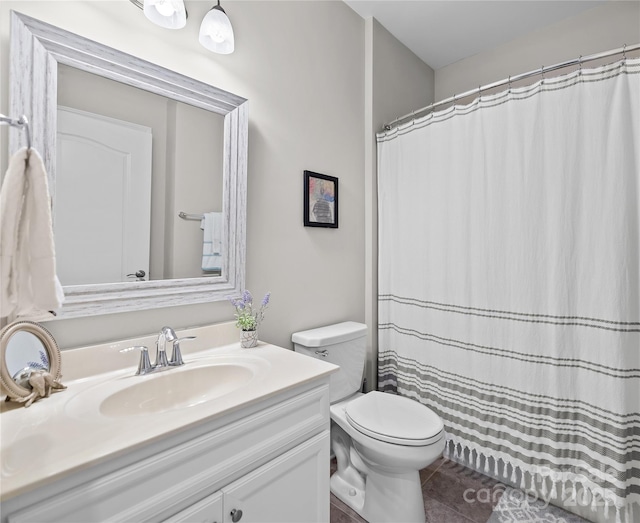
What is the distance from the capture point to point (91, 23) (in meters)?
1.10

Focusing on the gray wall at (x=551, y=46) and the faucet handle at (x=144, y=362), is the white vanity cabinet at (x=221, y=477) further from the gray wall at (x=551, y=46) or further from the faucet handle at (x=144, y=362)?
the gray wall at (x=551, y=46)

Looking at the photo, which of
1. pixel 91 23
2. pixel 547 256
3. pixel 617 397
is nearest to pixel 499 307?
pixel 547 256

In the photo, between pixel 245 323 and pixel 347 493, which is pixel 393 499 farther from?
pixel 245 323

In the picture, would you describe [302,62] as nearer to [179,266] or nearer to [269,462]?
[179,266]

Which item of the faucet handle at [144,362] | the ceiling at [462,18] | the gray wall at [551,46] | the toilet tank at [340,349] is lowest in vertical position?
the toilet tank at [340,349]

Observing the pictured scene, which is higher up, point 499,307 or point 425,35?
point 425,35

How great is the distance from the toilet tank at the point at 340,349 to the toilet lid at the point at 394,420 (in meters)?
0.11

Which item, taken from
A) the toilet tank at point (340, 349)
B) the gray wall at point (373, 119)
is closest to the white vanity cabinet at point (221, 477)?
the toilet tank at point (340, 349)

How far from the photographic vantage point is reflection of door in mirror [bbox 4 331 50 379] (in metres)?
0.89

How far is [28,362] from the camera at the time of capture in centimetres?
93

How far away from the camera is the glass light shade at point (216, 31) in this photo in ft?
4.21

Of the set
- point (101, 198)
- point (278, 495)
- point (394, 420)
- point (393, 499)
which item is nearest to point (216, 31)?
point (101, 198)

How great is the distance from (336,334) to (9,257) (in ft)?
4.38

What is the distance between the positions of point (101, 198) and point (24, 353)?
0.51 metres
